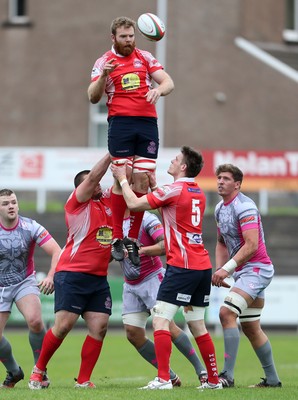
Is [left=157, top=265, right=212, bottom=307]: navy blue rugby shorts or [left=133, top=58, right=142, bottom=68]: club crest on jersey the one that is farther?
[left=133, top=58, right=142, bottom=68]: club crest on jersey

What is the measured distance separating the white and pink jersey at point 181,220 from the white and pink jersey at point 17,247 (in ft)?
6.34

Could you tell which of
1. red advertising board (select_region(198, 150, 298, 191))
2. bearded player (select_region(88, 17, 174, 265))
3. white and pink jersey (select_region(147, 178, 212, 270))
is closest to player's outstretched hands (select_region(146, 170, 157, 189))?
bearded player (select_region(88, 17, 174, 265))

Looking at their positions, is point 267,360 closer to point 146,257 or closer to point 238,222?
point 238,222

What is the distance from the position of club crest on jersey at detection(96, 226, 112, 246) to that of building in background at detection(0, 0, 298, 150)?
18701 millimetres

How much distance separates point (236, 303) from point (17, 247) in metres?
2.63

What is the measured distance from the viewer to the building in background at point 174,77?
106 feet

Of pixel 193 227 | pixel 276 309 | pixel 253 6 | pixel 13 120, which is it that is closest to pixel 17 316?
pixel 276 309

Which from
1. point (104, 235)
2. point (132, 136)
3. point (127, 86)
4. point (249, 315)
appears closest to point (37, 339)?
point (104, 235)

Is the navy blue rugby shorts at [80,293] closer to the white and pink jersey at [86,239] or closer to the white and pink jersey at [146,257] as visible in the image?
the white and pink jersey at [86,239]

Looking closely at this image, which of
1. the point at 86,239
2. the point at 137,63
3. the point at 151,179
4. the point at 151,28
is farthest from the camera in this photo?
the point at 86,239

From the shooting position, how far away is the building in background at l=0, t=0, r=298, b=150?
1275 inches

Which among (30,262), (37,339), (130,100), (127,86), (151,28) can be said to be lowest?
(37,339)

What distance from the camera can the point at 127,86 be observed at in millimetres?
12664

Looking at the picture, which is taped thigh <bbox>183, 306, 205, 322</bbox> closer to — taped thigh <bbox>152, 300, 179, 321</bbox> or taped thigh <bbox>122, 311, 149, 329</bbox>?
taped thigh <bbox>152, 300, 179, 321</bbox>
